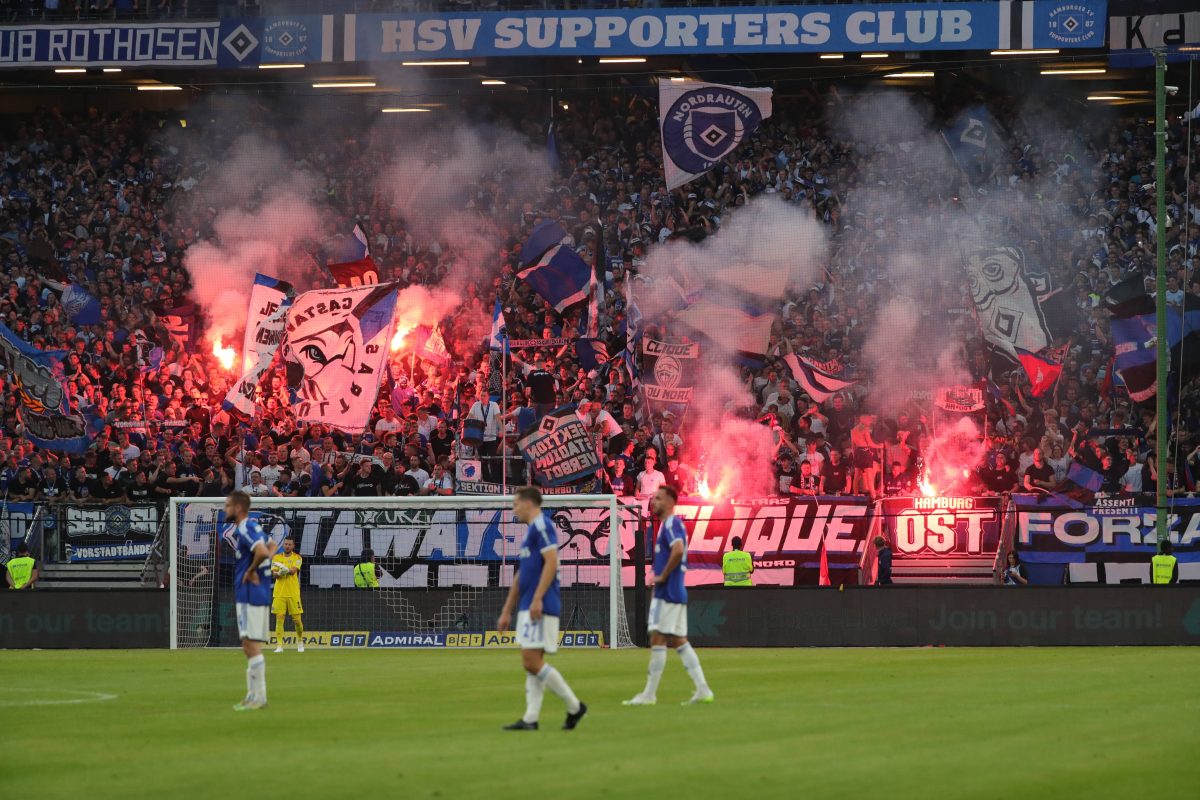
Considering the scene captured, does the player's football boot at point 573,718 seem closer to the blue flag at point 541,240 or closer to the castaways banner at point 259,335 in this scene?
the castaways banner at point 259,335

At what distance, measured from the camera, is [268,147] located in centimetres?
3850

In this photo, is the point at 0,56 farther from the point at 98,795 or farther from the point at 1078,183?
the point at 98,795

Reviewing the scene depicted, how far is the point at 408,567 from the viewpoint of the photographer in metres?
28.3

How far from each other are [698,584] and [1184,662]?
32.4ft

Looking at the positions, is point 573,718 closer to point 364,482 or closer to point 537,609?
point 537,609

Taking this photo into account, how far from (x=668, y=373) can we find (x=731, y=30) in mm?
9146

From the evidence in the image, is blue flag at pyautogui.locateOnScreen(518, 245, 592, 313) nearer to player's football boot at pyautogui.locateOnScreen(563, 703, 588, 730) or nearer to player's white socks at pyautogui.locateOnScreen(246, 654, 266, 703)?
player's white socks at pyautogui.locateOnScreen(246, 654, 266, 703)

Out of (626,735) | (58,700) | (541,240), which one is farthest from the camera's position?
(541,240)

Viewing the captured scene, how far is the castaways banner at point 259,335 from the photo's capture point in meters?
31.2

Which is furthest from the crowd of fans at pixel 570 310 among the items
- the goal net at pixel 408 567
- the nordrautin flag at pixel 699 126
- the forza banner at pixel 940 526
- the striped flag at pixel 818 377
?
the goal net at pixel 408 567

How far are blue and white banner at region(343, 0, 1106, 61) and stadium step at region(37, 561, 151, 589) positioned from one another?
1301cm

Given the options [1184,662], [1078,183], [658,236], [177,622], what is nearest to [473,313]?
[658,236]

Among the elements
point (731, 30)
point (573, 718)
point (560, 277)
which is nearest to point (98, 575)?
point (560, 277)

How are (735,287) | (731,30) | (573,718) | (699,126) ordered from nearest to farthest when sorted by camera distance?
(573,718)
(735,287)
(699,126)
(731,30)
